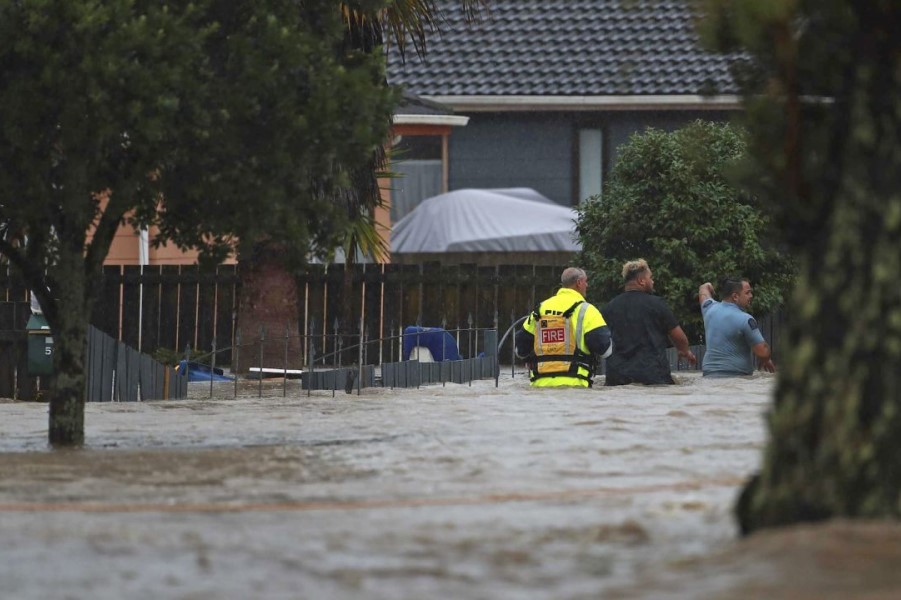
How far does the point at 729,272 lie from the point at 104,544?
16.0 m

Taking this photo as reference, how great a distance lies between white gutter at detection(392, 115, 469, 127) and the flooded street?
15904 millimetres

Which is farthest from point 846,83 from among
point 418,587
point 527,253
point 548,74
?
point 548,74

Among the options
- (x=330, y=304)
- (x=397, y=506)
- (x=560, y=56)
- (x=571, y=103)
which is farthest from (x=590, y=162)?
(x=397, y=506)

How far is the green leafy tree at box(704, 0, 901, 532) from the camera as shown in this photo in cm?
621

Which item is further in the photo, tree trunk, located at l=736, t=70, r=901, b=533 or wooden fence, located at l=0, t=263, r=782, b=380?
wooden fence, located at l=0, t=263, r=782, b=380

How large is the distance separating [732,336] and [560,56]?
14783 millimetres

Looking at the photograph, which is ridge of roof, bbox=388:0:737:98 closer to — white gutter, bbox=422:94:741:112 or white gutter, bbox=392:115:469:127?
white gutter, bbox=422:94:741:112

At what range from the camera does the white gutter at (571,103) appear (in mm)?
31406

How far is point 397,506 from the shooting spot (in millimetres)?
8070

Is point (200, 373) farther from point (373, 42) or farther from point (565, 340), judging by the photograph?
point (565, 340)

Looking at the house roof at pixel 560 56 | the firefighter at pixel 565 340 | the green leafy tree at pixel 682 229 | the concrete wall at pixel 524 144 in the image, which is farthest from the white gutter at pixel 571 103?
the firefighter at pixel 565 340

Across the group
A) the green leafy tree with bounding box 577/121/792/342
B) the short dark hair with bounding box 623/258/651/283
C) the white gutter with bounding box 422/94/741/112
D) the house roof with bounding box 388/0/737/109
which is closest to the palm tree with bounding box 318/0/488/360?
the short dark hair with bounding box 623/258/651/283

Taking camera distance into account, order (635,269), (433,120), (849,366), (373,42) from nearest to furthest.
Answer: (849,366), (635,269), (373,42), (433,120)

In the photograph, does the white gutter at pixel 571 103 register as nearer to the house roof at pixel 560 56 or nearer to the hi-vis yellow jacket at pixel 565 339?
the house roof at pixel 560 56
